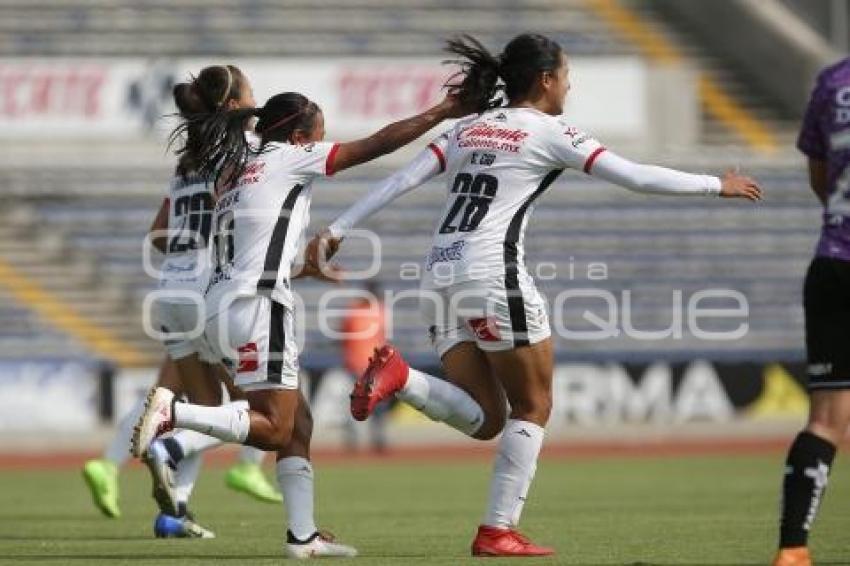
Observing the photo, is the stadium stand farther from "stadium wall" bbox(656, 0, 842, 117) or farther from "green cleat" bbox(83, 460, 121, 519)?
"green cleat" bbox(83, 460, 121, 519)

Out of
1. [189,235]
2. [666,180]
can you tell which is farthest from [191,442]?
[666,180]

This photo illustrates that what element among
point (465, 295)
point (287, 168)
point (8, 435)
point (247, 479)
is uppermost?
point (287, 168)

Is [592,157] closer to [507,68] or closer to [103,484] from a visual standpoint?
[507,68]

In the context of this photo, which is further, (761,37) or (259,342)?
(761,37)

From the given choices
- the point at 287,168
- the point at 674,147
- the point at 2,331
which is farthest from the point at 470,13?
the point at 287,168

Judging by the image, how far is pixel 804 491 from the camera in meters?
6.64

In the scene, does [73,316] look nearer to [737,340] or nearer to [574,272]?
[574,272]

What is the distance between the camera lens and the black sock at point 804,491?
6641 mm

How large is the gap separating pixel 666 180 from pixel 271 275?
1.75 meters

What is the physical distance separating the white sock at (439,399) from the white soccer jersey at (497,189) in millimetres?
422

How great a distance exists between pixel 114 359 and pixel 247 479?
1254 cm

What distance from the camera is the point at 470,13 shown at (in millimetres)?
25781

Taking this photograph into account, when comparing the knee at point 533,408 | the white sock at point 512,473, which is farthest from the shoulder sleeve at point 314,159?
the white sock at point 512,473

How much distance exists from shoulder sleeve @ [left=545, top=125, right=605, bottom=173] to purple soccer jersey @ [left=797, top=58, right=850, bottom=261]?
4.29ft
